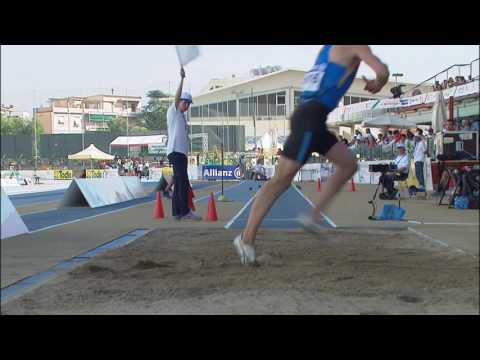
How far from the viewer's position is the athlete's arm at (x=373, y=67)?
1.96m

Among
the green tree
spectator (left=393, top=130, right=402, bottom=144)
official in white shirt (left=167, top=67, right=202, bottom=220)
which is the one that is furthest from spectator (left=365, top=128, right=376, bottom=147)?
the green tree

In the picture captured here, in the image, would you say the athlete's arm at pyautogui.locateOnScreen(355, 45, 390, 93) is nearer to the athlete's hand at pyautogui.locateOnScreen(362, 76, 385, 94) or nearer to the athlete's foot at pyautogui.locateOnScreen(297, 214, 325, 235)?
the athlete's hand at pyautogui.locateOnScreen(362, 76, 385, 94)

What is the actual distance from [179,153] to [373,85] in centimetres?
294

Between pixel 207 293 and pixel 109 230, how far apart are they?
1474 millimetres

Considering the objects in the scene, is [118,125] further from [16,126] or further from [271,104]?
[16,126]

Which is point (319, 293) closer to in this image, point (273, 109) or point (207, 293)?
point (207, 293)

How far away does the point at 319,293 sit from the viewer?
2.13 meters

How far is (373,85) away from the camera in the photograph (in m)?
2.23

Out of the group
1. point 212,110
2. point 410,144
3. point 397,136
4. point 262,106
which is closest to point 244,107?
point 262,106

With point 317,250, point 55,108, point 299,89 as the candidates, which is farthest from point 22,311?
point 317,250

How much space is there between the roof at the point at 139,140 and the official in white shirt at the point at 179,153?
11 cm

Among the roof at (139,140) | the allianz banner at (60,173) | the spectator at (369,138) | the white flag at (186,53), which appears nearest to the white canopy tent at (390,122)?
the spectator at (369,138)

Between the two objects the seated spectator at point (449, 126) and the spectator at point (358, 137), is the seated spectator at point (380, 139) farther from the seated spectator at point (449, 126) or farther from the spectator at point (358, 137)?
the seated spectator at point (449, 126)

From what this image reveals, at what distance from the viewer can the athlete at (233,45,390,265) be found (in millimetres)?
2037
